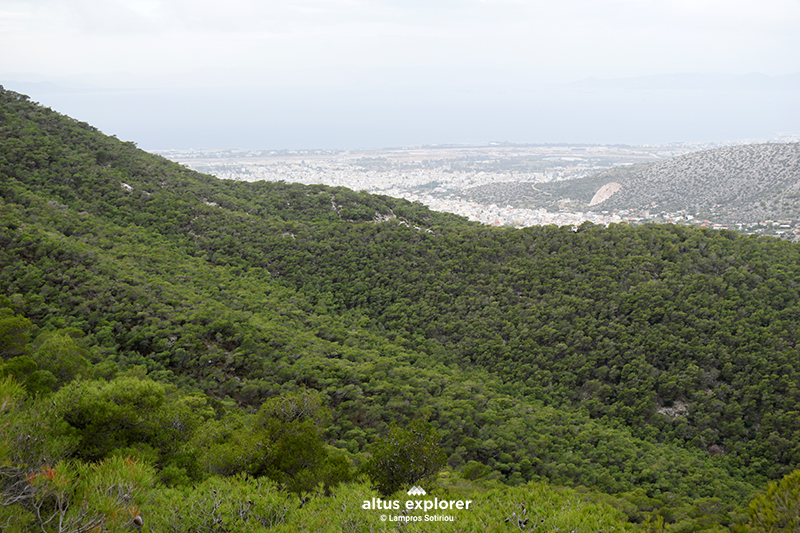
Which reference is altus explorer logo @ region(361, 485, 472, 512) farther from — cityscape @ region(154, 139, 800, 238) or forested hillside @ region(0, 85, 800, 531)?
cityscape @ region(154, 139, 800, 238)

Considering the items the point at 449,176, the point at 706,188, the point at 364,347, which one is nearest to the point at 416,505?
the point at 364,347

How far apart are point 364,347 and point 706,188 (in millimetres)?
86824

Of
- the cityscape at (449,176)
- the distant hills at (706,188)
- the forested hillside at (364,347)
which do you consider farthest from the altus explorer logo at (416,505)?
the distant hills at (706,188)

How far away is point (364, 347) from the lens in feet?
85.1

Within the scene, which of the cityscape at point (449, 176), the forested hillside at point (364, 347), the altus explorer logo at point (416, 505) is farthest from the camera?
the cityscape at point (449, 176)

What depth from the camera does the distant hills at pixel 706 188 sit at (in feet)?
238

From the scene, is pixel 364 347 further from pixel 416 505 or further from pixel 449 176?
pixel 449 176

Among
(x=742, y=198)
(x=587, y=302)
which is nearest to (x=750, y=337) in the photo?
(x=587, y=302)

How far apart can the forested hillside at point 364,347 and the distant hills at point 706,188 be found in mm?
53689

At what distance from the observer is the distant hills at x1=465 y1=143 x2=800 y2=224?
238ft

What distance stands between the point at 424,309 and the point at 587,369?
420 inches

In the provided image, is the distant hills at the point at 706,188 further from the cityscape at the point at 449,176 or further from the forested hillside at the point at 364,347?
the forested hillside at the point at 364,347

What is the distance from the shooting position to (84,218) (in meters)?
29.1

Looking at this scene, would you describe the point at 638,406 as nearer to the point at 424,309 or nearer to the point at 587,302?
the point at 587,302
